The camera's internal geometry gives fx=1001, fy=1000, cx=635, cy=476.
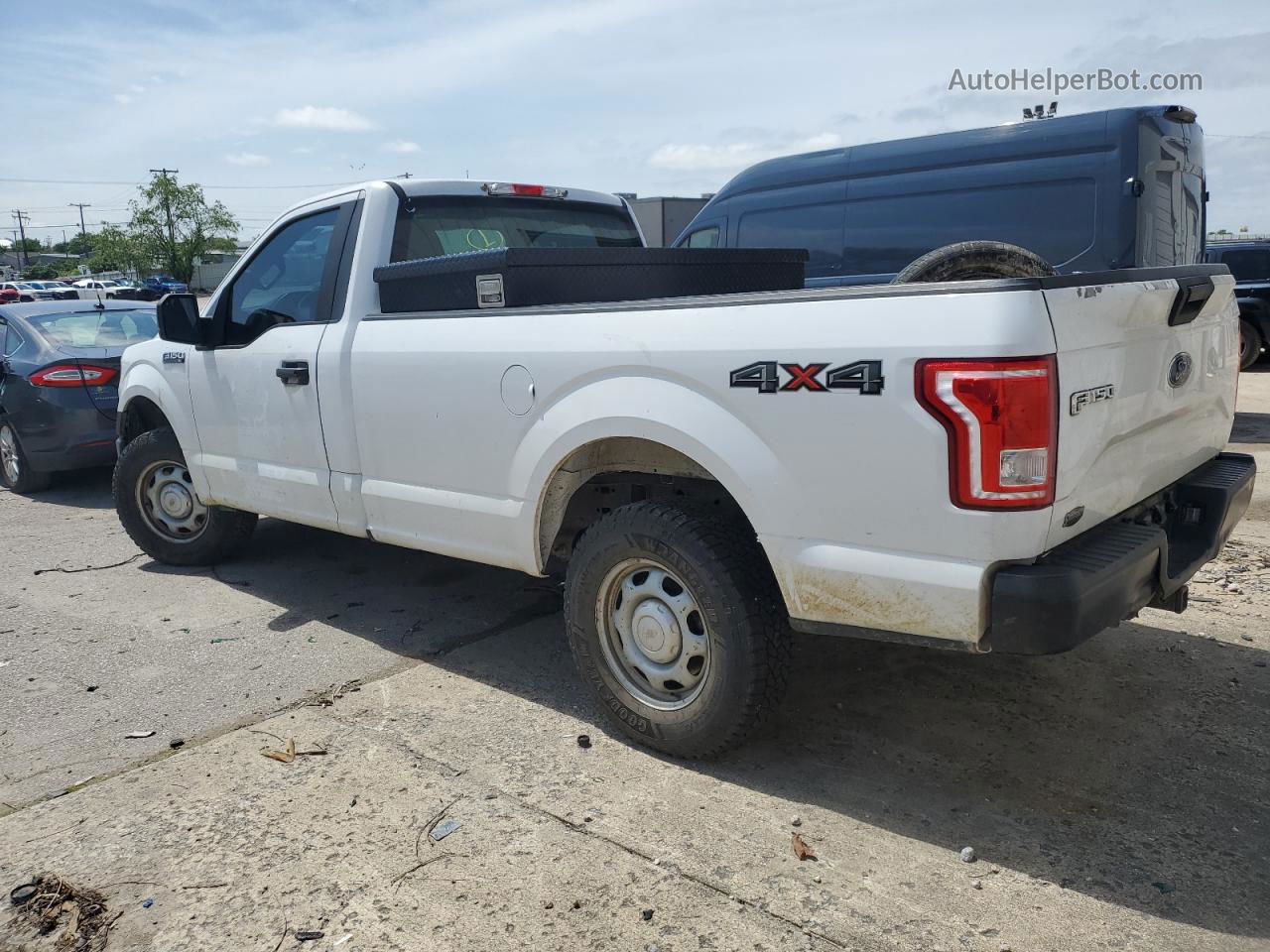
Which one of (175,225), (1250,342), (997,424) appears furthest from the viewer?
(175,225)

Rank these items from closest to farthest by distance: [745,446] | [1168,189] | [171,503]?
1. [745,446]
2. [171,503]
3. [1168,189]

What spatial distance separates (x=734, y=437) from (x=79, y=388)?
6.87m

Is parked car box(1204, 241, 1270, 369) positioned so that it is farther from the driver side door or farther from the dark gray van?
the driver side door

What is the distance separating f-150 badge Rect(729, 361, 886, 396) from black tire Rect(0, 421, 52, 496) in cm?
744

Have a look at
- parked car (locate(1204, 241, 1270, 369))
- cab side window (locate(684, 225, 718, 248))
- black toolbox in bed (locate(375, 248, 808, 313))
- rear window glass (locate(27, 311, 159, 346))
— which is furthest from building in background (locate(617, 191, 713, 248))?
black toolbox in bed (locate(375, 248, 808, 313))

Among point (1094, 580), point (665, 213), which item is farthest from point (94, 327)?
point (665, 213)

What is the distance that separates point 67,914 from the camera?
271 cm

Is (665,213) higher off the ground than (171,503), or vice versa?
(665,213)

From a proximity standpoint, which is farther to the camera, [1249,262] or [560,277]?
[1249,262]

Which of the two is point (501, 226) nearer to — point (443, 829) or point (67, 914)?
point (443, 829)

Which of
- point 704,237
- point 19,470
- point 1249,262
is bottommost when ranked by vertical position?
point 19,470

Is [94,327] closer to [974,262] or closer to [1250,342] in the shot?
[974,262]

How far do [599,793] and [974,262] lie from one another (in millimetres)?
3477

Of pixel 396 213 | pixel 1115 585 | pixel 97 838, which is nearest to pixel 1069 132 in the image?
pixel 396 213
